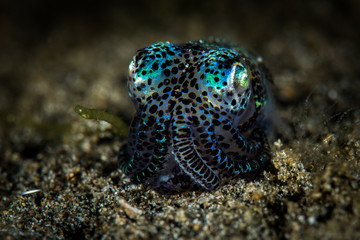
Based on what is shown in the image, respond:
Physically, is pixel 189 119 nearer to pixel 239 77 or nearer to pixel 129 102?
pixel 239 77

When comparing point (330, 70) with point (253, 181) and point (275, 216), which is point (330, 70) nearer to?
point (253, 181)

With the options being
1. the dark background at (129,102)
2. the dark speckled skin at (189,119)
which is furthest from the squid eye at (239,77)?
the dark background at (129,102)

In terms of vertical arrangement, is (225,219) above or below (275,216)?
below

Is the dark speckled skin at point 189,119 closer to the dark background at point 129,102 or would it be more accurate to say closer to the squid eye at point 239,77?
the squid eye at point 239,77

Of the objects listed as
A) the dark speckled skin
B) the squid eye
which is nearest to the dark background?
the dark speckled skin

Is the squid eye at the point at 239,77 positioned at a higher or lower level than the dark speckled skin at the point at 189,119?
higher

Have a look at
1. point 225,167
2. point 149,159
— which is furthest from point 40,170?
point 225,167

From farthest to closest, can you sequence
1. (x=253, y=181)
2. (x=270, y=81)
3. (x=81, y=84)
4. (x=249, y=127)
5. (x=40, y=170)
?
1. (x=81, y=84)
2. (x=40, y=170)
3. (x=270, y=81)
4. (x=249, y=127)
5. (x=253, y=181)

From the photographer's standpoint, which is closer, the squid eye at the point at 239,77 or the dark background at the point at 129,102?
the dark background at the point at 129,102
